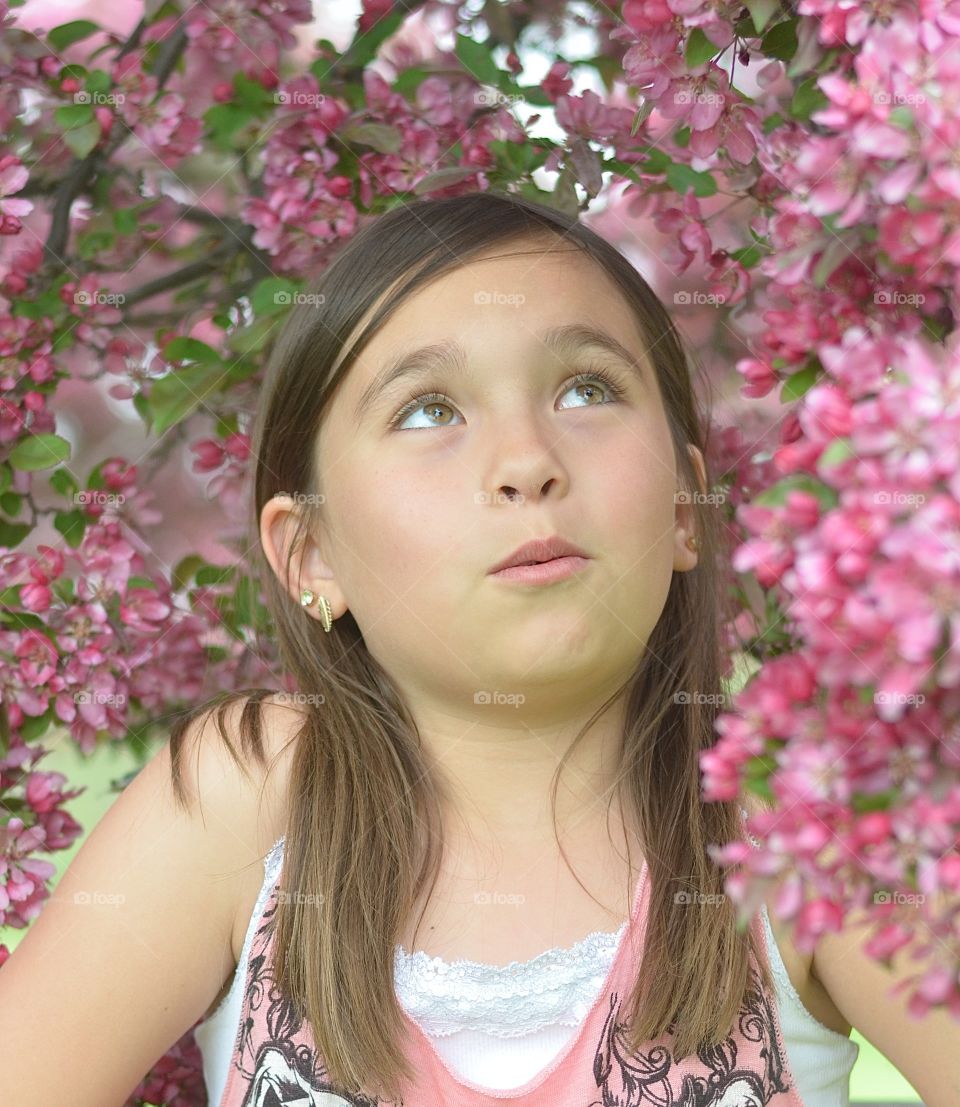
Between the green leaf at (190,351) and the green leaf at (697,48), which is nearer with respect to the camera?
the green leaf at (697,48)

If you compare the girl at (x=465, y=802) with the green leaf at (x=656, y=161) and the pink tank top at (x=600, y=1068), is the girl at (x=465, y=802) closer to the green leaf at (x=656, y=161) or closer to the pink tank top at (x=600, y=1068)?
the pink tank top at (x=600, y=1068)

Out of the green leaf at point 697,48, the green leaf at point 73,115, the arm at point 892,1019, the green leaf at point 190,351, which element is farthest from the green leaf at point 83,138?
the arm at point 892,1019

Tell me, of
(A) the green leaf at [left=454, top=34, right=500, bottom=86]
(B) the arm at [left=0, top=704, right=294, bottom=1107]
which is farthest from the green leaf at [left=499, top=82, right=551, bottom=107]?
(B) the arm at [left=0, top=704, right=294, bottom=1107]

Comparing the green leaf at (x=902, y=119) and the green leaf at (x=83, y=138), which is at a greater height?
the green leaf at (x=902, y=119)

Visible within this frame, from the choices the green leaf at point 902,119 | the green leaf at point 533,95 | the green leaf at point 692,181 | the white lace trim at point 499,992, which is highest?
the green leaf at point 902,119

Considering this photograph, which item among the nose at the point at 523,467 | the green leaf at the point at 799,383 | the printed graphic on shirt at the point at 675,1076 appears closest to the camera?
the green leaf at the point at 799,383

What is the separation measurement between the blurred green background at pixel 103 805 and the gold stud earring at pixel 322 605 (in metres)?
0.48

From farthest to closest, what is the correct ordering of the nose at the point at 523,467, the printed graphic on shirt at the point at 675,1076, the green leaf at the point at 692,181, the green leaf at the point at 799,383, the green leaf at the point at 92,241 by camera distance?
the green leaf at the point at 92,241 → the green leaf at the point at 692,181 → the printed graphic on shirt at the point at 675,1076 → the nose at the point at 523,467 → the green leaf at the point at 799,383

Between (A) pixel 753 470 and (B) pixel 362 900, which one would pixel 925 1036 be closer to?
(B) pixel 362 900

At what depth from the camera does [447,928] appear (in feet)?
5.62

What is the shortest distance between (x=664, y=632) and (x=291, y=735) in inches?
19.4

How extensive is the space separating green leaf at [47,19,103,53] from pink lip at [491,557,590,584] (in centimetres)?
111

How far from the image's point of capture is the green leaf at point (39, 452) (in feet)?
6.69

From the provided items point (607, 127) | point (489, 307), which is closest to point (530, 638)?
point (489, 307)
